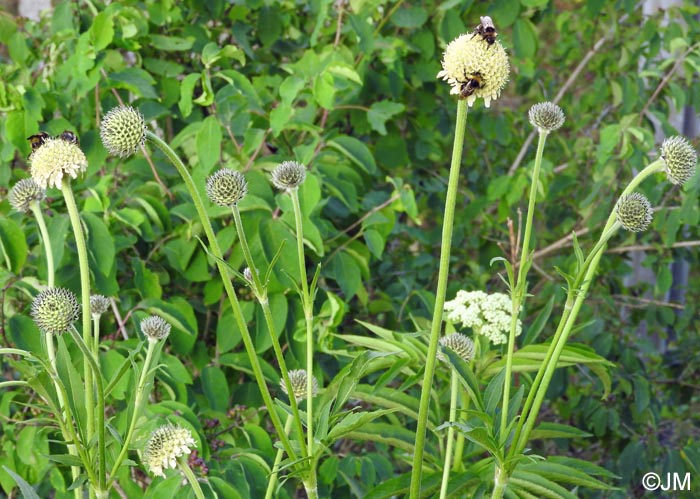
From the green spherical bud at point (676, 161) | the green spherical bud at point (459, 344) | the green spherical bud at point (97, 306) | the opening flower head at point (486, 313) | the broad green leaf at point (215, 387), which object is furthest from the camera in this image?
the broad green leaf at point (215, 387)

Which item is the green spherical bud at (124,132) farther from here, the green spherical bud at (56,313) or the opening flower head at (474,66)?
the opening flower head at (474,66)

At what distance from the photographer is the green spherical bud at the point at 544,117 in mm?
1188

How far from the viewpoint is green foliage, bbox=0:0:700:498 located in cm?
164

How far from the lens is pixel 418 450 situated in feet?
3.45

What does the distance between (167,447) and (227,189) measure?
302 mm

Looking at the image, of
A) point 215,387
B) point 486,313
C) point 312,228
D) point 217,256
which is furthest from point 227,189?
point 215,387

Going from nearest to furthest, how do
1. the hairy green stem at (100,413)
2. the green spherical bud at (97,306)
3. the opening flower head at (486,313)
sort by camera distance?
the hairy green stem at (100,413)
the green spherical bud at (97,306)
the opening flower head at (486,313)

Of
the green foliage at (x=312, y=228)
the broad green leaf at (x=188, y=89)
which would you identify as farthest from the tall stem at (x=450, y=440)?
the broad green leaf at (x=188, y=89)

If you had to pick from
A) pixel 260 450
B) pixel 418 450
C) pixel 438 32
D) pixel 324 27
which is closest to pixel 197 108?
pixel 324 27

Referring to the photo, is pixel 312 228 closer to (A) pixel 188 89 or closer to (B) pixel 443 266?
(A) pixel 188 89

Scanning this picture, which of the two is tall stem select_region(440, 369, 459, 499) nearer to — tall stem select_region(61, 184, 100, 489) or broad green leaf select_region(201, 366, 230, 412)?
tall stem select_region(61, 184, 100, 489)

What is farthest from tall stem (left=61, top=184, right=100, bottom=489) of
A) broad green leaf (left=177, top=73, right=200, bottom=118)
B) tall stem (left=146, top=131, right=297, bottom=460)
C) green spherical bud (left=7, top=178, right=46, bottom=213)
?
broad green leaf (left=177, top=73, right=200, bottom=118)

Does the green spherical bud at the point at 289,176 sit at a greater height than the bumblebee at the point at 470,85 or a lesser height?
lesser

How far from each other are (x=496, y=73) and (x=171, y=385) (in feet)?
3.68
